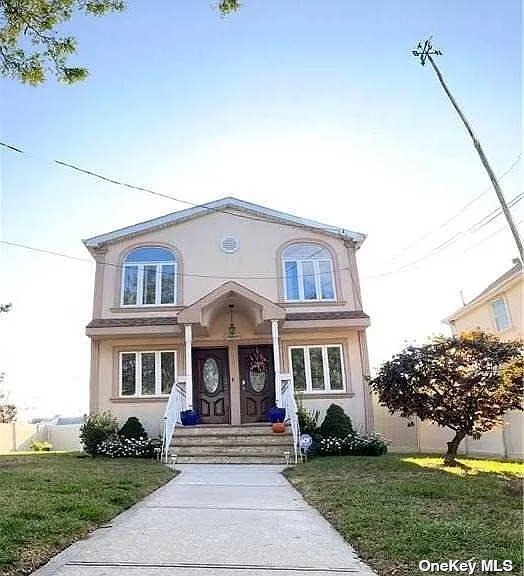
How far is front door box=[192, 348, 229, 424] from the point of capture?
1443 centimetres

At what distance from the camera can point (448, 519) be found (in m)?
4.78

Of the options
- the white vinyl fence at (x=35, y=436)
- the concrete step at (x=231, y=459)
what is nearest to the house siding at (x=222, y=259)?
the concrete step at (x=231, y=459)

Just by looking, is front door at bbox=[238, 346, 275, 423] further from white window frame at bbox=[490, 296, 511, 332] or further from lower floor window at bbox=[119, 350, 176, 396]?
white window frame at bbox=[490, 296, 511, 332]

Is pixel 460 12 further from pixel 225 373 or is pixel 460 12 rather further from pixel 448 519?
pixel 225 373

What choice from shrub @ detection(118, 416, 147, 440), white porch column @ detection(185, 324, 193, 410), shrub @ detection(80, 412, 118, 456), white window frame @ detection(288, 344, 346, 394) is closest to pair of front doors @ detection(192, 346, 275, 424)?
white window frame @ detection(288, 344, 346, 394)

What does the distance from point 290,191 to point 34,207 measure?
6116 mm

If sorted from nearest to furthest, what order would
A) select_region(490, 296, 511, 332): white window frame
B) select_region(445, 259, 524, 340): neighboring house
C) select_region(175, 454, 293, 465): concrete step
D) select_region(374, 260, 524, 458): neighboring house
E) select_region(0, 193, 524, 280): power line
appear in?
select_region(175, 454, 293, 465): concrete step < select_region(0, 193, 524, 280): power line < select_region(374, 260, 524, 458): neighboring house < select_region(445, 259, 524, 340): neighboring house < select_region(490, 296, 511, 332): white window frame

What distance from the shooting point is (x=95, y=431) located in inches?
481

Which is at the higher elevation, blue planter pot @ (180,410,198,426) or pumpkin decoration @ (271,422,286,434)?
blue planter pot @ (180,410,198,426)

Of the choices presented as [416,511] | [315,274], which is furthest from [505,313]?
[416,511]

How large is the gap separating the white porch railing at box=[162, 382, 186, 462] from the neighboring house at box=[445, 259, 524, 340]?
9.29 meters

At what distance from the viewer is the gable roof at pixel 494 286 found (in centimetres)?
1548

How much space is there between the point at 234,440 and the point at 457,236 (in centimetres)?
739

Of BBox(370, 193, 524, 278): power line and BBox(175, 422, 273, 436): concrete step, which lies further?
BBox(175, 422, 273, 436): concrete step
